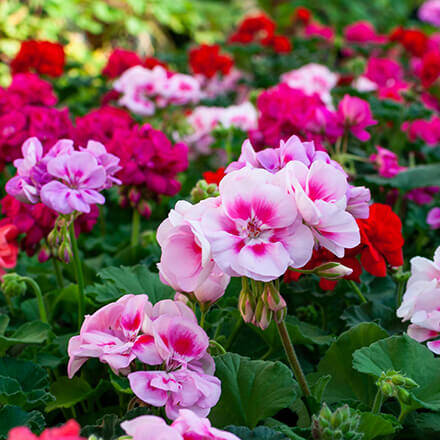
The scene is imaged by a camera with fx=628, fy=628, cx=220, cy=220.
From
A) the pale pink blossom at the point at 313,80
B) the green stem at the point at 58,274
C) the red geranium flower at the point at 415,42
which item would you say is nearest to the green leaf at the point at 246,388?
the green stem at the point at 58,274

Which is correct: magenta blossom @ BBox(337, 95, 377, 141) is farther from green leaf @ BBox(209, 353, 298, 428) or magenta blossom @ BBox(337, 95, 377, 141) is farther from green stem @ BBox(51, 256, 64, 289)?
green leaf @ BBox(209, 353, 298, 428)

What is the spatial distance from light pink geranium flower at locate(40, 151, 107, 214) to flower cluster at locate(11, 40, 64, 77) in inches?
68.9

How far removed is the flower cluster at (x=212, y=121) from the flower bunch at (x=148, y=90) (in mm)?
201

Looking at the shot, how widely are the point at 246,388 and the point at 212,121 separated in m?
1.67

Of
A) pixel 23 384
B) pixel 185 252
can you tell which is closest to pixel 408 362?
pixel 185 252

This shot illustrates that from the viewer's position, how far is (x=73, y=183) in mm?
1047

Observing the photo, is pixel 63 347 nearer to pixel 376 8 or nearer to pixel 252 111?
pixel 252 111

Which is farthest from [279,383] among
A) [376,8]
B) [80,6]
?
[376,8]

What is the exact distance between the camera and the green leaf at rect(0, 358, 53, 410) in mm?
943

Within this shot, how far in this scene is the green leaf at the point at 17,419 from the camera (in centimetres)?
88

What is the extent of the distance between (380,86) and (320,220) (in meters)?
2.33

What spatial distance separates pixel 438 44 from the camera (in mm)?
3488

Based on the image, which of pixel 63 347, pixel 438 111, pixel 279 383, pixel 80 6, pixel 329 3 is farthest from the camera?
pixel 329 3

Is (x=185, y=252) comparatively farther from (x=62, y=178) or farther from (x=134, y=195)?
(x=134, y=195)
